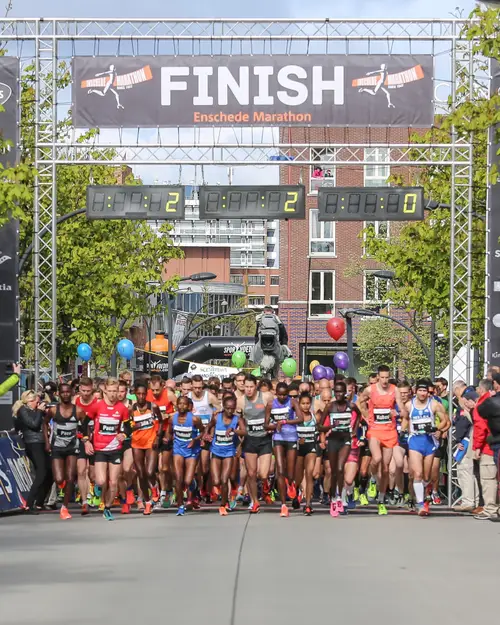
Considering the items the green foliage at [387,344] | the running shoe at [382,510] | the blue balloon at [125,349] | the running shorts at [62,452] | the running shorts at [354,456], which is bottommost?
the green foliage at [387,344]

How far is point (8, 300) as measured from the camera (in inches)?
784

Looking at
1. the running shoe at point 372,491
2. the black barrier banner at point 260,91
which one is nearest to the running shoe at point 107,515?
the running shoe at point 372,491

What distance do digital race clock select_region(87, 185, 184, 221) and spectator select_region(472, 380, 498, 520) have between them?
18.5ft

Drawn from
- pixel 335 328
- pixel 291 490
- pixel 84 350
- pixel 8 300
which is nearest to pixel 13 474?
pixel 8 300

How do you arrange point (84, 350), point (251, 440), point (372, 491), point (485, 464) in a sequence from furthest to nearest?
point (84, 350) < point (372, 491) < point (251, 440) < point (485, 464)

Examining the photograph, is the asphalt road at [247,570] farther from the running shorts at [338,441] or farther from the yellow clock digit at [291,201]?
the yellow clock digit at [291,201]

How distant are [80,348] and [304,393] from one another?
1830cm

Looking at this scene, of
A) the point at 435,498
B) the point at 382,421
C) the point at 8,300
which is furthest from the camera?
the point at 435,498

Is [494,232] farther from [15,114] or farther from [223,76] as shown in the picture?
[15,114]

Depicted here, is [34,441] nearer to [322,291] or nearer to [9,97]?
[9,97]

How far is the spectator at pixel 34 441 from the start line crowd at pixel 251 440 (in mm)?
14

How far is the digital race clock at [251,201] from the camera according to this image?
67.3 ft

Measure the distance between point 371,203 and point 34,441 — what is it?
6228 millimetres

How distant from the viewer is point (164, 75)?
67.6 ft
